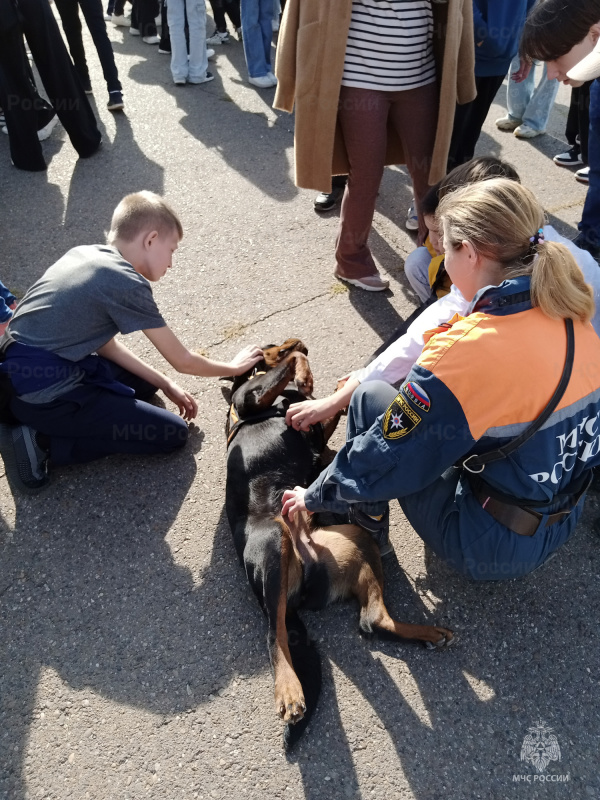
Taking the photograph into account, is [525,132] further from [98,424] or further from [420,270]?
[98,424]

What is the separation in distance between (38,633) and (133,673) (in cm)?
44

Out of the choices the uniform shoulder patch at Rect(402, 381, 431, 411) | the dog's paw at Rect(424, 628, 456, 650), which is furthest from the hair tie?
the dog's paw at Rect(424, 628, 456, 650)

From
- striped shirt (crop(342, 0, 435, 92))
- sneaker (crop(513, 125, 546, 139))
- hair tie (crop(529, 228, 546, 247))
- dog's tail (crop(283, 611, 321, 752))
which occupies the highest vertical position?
striped shirt (crop(342, 0, 435, 92))

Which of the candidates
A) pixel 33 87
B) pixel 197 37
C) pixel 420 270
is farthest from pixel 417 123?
pixel 197 37

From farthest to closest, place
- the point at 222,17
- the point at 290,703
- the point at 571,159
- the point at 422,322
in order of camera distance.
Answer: the point at 222,17, the point at 571,159, the point at 422,322, the point at 290,703

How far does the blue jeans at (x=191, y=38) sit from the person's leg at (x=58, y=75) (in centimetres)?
166

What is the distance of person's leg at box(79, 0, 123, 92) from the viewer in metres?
5.59

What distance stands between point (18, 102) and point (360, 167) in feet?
10.2

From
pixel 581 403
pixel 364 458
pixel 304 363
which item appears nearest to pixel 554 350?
pixel 581 403

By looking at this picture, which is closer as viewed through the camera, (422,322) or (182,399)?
(422,322)

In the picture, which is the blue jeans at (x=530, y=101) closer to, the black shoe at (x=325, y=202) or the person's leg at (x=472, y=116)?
the person's leg at (x=472, y=116)

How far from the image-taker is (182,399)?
3.21 m

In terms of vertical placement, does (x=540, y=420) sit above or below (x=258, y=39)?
above

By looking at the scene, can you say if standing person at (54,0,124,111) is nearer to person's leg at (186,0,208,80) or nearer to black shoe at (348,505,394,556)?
person's leg at (186,0,208,80)
